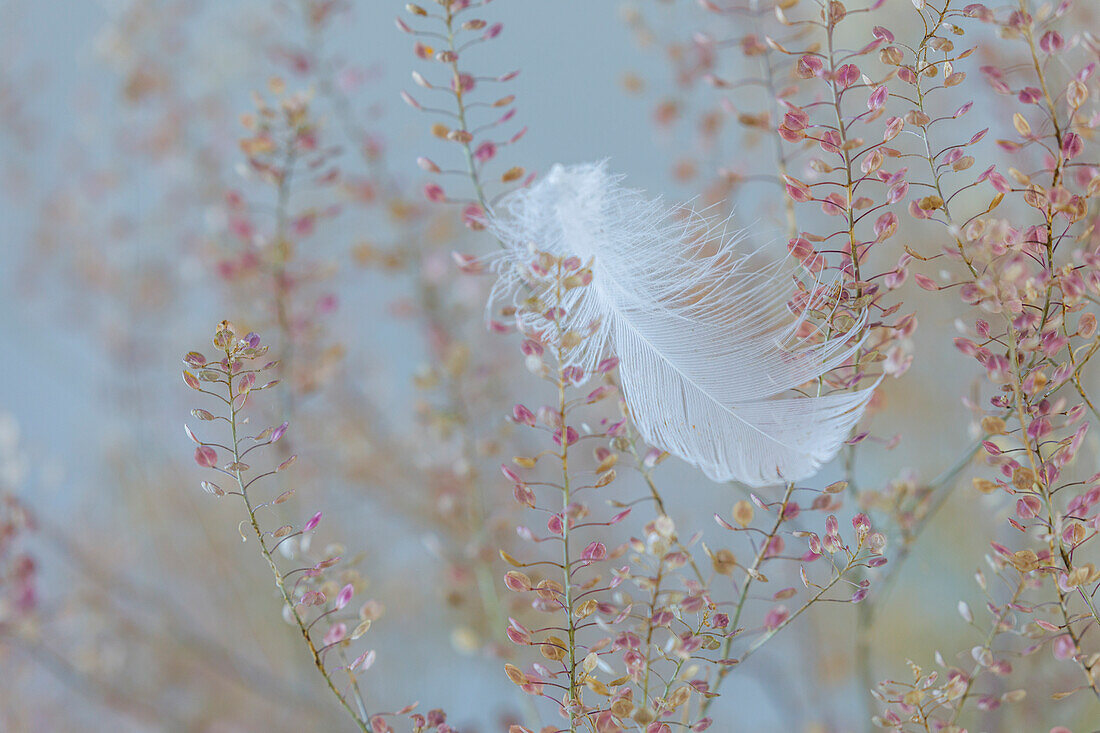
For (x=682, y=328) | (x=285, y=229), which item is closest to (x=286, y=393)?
(x=285, y=229)

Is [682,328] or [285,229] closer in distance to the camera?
[682,328]

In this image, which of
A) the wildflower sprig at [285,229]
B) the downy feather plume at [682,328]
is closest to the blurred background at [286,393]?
the wildflower sprig at [285,229]

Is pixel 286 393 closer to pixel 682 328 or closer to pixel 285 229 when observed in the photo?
pixel 285 229

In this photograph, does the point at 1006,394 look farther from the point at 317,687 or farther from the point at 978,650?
the point at 317,687

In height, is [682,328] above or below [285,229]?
below

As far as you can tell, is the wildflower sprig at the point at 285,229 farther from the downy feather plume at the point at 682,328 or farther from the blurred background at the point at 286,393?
the downy feather plume at the point at 682,328
